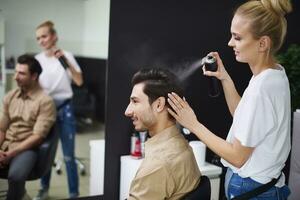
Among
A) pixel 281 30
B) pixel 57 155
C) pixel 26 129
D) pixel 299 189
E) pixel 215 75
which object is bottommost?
pixel 299 189

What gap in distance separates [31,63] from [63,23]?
282mm

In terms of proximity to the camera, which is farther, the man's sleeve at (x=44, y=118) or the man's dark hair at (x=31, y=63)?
the man's sleeve at (x=44, y=118)

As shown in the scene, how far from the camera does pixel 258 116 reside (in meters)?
1.31

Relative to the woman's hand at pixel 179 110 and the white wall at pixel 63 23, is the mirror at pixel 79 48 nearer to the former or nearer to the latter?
the white wall at pixel 63 23

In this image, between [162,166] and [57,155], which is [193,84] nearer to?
[57,155]

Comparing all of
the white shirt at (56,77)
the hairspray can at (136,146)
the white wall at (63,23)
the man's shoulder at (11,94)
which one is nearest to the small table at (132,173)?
the hairspray can at (136,146)

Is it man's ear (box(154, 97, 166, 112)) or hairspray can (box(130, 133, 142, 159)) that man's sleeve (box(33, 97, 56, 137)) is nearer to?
hairspray can (box(130, 133, 142, 159))

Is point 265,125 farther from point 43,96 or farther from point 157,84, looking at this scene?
point 43,96

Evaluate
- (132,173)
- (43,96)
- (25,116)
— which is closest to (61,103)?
(43,96)

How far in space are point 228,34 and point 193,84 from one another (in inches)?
17.3

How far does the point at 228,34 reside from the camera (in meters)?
→ 2.51

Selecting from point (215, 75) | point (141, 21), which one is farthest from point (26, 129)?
point (215, 75)

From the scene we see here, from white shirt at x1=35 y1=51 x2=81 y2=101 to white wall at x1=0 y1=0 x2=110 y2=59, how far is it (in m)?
0.07

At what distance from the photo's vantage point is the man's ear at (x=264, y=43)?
4.56ft
